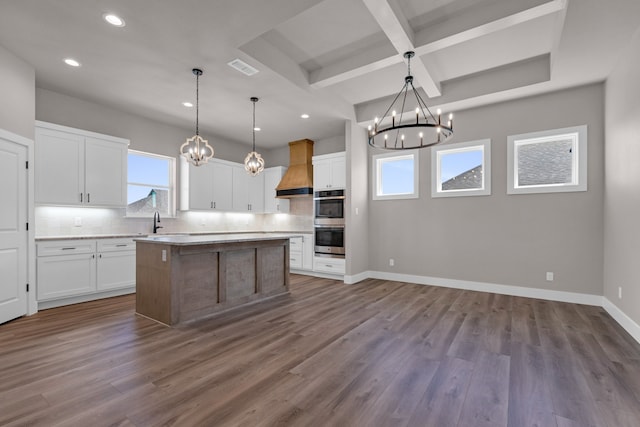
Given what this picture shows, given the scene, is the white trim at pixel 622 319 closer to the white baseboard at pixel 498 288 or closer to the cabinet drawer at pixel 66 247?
the white baseboard at pixel 498 288

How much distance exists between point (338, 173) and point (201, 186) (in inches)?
108

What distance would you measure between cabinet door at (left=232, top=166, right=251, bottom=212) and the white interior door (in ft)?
11.6

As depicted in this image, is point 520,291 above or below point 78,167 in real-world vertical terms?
below

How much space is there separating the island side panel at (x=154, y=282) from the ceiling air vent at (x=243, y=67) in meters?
2.24

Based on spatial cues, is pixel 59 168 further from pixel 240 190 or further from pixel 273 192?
pixel 273 192

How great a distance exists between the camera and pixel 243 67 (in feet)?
11.8

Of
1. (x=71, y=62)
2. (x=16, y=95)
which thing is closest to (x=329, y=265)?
(x=71, y=62)

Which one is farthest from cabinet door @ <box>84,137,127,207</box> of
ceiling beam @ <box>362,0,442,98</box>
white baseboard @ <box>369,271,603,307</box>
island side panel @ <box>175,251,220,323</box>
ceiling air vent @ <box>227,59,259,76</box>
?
white baseboard @ <box>369,271,603,307</box>

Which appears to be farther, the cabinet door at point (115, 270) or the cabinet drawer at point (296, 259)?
the cabinet drawer at point (296, 259)

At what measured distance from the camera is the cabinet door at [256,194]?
23.2ft

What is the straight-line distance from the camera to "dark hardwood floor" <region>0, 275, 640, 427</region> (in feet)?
5.81

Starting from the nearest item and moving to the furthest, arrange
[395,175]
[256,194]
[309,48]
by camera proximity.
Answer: [309,48], [395,175], [256,194]

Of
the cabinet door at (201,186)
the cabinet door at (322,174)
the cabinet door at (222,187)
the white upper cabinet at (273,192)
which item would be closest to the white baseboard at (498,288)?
the cabinet door at (322,174)

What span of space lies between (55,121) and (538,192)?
7117mm
